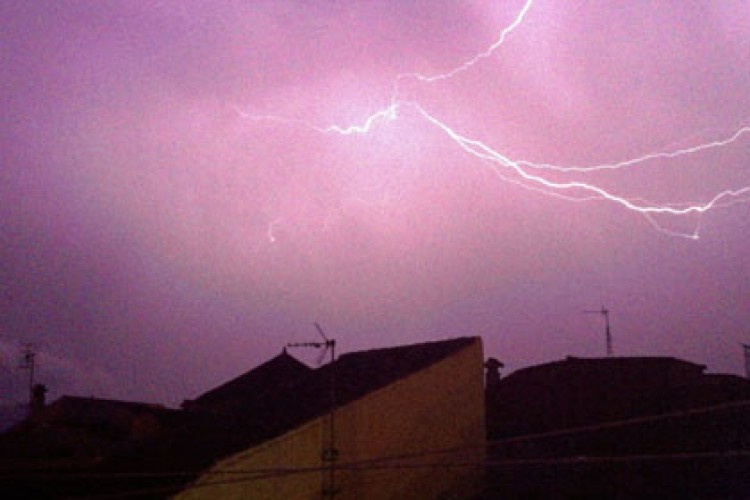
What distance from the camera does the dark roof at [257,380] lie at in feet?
86.4

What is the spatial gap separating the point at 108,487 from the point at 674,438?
12.7 meters

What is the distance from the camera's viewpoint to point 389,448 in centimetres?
1619

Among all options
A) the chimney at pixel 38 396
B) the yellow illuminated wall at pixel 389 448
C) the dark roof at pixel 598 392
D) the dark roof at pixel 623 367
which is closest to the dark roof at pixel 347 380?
the yellow illuminated wall at pixel 389 448

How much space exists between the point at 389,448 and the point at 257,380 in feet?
38.6

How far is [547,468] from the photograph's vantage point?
1911 cm

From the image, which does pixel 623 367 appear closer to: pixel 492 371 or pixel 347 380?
pixel 492 371

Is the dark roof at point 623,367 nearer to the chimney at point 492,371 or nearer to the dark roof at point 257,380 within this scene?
the chimney at point 492,371

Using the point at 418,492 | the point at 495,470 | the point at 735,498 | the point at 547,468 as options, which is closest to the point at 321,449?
the point at 418,492

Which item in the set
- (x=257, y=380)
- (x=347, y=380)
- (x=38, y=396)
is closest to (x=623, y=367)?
(x=347, y=380)

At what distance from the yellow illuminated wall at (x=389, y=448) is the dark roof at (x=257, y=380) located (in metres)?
9.51

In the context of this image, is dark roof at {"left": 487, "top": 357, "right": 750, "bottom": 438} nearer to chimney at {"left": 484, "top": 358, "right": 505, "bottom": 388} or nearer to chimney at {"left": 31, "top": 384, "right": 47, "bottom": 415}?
chimney at {"left": 484, "top": 358, "right": 505, "bottom": 388}

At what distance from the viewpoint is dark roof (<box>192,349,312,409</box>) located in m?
26.3

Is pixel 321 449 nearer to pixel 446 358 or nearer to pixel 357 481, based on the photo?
pixel 357 481

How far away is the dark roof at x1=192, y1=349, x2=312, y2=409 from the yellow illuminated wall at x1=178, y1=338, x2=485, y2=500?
951 centimetres
